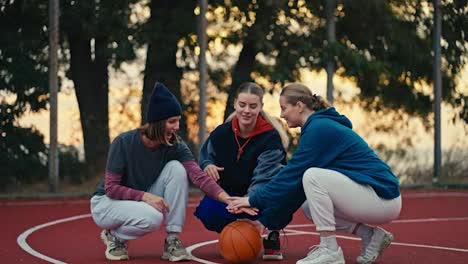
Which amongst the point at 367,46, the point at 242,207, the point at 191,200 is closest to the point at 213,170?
the point at 242,207

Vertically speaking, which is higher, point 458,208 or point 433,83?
point 433,83

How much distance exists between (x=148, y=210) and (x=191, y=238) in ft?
6.37

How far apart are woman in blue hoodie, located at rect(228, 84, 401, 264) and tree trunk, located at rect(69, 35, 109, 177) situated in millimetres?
8124

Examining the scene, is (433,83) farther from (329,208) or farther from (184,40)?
(329,208)

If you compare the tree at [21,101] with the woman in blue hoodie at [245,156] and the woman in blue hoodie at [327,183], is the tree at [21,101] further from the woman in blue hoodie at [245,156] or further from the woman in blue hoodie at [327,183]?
the woman in blue hoodie at [327,183]

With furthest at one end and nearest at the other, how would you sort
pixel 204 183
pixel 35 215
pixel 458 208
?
1. pixel 458 208
2. pixel 35 215
3. pixel 204 183

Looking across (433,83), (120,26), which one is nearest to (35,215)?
(120,26)

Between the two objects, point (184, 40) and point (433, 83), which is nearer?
point (184, 40)

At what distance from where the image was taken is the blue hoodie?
7758mm

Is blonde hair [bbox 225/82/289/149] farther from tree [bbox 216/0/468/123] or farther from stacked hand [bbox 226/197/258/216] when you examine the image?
tree [bbox 216/0/468/123]

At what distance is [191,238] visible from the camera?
9977 millimetres

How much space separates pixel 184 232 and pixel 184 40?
564 cm

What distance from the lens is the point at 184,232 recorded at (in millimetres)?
10531

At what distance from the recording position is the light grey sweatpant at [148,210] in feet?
26.6
